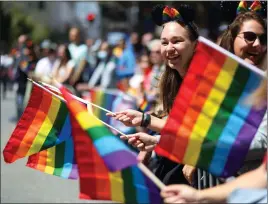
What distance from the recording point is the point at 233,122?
8.21ft

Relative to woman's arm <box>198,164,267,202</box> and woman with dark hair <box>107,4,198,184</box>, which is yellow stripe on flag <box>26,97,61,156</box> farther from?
woman's arm <box>198,164,267,202</box>

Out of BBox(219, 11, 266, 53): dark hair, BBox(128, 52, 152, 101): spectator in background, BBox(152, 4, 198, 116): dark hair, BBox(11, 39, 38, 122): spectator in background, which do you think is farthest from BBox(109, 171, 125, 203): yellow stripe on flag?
BBox(11, 39, 38, 122): spectator in background

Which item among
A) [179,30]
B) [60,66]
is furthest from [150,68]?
[179,30]

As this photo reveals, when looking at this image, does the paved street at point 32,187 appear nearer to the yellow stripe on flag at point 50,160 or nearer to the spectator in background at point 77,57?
the spectator in background at point 77,57

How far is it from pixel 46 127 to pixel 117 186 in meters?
1.30

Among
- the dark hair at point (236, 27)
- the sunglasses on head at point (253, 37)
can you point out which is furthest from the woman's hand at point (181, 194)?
the dark hair at point (236, 27)

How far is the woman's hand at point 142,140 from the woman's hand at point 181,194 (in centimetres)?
107

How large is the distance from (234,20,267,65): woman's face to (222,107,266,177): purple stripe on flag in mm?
818

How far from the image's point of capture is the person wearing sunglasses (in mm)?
3301

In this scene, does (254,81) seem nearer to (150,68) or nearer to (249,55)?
(249,55)

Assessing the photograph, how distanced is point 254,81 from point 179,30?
4.30 ft

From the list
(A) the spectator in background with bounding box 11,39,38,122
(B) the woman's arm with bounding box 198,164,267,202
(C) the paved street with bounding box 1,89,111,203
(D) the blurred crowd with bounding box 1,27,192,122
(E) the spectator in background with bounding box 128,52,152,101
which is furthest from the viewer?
(A) the spectator in background with bounding box 11,39,38,122

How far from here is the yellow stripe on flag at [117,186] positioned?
244cm

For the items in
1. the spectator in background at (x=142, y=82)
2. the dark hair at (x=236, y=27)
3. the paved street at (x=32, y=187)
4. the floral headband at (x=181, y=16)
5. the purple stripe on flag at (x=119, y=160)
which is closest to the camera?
the purple stripe on flag at (x=119, y=160)
